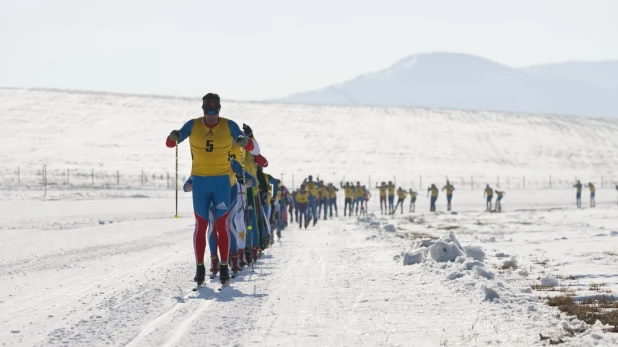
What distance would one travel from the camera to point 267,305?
28.3 ft

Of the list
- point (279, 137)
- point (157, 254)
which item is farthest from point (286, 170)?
point (157, 254)

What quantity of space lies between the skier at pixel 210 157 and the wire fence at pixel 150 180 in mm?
45527

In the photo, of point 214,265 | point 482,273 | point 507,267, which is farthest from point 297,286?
point 507,267

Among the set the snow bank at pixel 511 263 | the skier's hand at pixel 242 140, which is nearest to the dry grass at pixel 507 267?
the snow bank at pixel 511 263

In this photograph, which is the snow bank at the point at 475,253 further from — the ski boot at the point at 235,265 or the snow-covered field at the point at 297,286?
the ski boot at the point at 235,265

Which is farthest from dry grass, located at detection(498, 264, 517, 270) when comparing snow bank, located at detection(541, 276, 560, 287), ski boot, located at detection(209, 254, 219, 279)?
ski boot, located at detection(209, 254, 219, 279)

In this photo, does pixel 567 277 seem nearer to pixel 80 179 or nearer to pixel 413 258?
pixel 413 258

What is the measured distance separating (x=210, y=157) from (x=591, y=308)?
4810 millimetres

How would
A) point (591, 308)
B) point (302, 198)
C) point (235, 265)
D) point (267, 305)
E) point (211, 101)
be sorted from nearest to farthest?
point (591, 308), point (267, 305), point (211, 101), point (235, 265), point (302, 198)

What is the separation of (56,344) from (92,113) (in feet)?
376

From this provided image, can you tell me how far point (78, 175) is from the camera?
242 ft

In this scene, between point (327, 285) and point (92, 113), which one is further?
point (92, 113)

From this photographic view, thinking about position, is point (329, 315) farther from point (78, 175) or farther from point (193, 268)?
point (78, 175)

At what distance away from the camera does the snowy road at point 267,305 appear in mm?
6836
